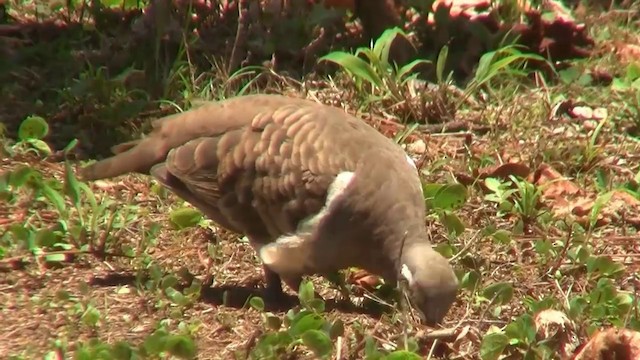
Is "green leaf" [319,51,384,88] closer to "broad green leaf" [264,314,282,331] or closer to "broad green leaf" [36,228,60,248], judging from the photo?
"broad green leaf" [36,228,60,248]

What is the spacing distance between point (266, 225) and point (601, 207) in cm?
159

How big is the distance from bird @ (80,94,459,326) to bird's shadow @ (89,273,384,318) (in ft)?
0.17

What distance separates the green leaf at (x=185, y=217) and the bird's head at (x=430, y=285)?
1.19 meters

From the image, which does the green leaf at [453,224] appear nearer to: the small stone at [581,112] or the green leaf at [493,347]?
the green leaf at [493,347]

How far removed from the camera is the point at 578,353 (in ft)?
14.3

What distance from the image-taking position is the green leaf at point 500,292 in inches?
189

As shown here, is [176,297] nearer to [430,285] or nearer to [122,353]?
[122,353]

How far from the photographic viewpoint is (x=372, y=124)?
6262mm

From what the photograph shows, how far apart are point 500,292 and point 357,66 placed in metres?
1.89

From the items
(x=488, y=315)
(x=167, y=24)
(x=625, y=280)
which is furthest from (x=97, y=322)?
(x=167, y=24)

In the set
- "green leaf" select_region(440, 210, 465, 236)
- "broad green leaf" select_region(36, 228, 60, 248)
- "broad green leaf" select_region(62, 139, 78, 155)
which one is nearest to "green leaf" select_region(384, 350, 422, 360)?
"green leaf" select_region(440, 210, 465, 236)

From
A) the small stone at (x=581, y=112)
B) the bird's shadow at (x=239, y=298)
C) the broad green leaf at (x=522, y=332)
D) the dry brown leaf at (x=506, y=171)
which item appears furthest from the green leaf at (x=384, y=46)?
the broad green leaf at (x=522, y=332)

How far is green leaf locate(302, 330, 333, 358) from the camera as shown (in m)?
4.29

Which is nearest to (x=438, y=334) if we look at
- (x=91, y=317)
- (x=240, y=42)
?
(x=91, y=317)
